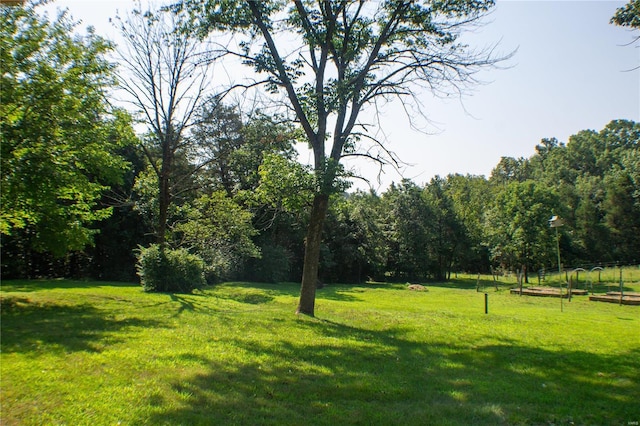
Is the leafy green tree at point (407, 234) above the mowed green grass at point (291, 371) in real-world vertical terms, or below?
above

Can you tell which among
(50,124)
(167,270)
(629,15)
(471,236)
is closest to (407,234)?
(471,236)

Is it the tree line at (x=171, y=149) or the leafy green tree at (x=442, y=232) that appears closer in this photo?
the tree line at (x=171, y=149)

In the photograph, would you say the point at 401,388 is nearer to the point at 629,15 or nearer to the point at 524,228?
the point at 629,15

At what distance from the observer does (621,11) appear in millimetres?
8680

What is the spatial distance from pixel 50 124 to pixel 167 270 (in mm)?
8804

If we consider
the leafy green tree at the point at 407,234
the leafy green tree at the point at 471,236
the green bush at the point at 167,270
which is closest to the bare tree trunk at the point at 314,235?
the green bush at the point at 167,270

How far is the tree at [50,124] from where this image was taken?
30.4 feet

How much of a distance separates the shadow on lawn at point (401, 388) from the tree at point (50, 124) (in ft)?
20.5

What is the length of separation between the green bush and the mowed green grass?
18.6 ft

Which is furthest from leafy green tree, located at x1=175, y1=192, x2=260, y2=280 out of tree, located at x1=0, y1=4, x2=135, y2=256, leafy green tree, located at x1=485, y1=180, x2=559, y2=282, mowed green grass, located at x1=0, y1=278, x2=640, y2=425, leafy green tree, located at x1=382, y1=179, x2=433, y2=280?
leafy green tree, located at x1=485, y1=180, x2=559, y2=282

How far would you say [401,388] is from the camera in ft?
19.6

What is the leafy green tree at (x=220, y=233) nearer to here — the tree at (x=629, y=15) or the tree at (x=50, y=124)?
the tree at (x=50, y=124)

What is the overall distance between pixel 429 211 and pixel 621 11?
39.3 meters

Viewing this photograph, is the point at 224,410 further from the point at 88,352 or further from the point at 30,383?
the point at 88,352
